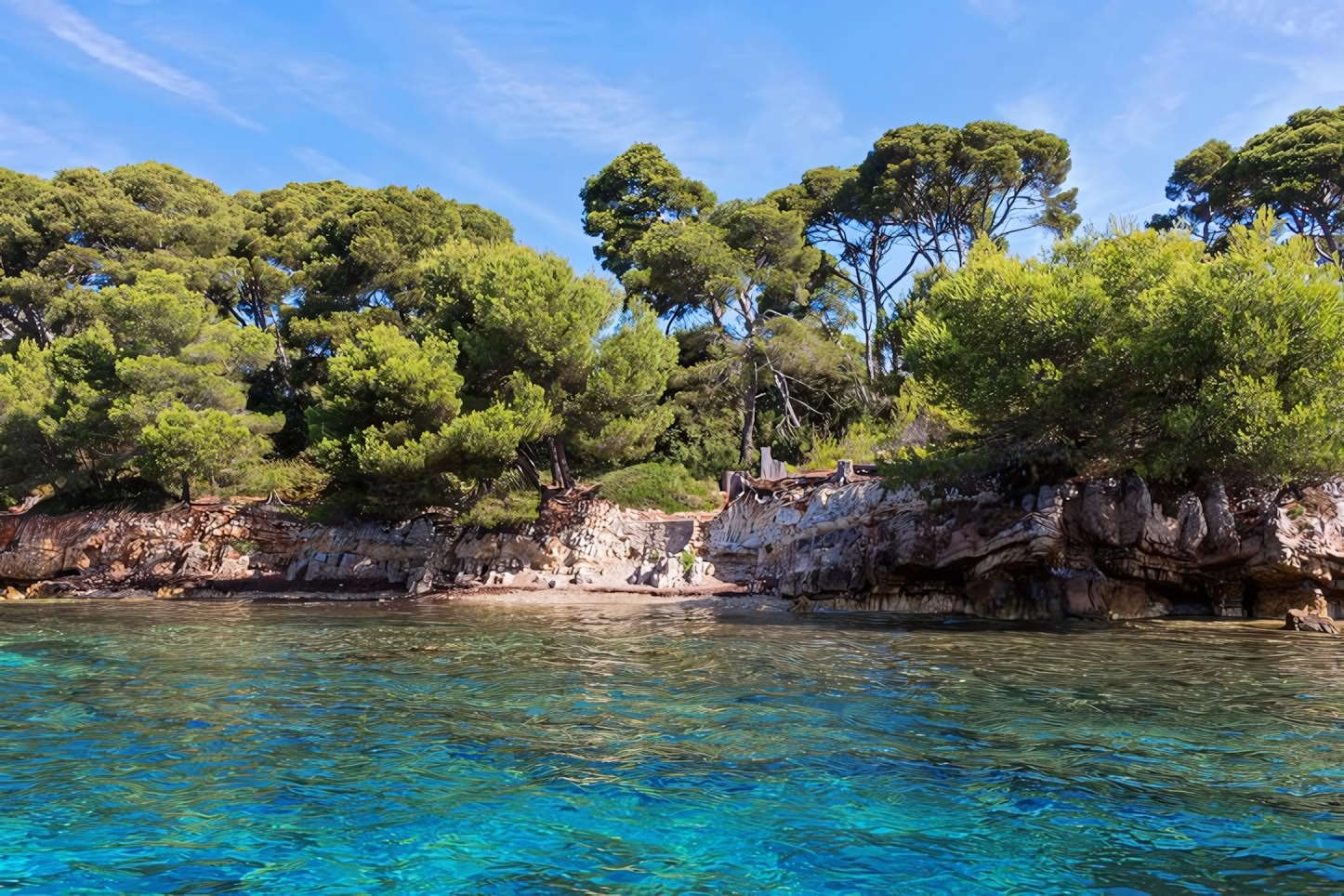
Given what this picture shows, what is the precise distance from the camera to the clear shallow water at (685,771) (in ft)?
15.7

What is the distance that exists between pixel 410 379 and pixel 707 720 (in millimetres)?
18289

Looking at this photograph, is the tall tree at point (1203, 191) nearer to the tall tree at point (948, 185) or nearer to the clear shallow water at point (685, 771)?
the tall tree at point (948, 185)

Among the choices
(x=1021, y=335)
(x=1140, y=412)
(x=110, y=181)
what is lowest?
(x=1140, y=412)

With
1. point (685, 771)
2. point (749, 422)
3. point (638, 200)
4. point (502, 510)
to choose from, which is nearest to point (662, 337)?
point (749, 422)

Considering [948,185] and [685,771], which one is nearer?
[685,771]

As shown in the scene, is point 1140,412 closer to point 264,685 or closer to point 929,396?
point 929,396

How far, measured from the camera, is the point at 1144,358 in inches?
607

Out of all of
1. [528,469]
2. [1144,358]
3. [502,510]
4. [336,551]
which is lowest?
[336,551]

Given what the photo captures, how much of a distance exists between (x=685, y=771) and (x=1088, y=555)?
43.7 feet

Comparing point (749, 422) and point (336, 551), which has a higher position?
point (749, 422)

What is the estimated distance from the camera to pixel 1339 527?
15250 millimetres

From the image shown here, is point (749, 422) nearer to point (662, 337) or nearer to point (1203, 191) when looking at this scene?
point (662, 337)

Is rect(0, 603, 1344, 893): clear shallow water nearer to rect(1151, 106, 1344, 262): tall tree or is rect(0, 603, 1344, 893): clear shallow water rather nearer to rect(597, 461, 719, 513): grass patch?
rect(597, 461, 719, 513): grass patch

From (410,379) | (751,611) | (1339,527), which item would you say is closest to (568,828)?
(751,611)
